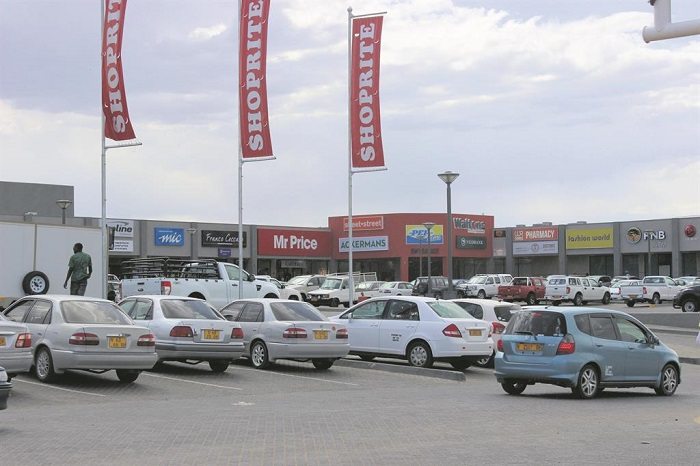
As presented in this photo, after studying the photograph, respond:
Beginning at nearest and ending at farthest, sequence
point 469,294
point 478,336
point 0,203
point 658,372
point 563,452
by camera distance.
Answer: point 563,452 → point 658,372 → point 478,336 → point 469,294 → point 0,203

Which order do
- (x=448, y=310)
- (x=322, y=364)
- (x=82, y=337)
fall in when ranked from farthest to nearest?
(x=322, y=364) < (x=448, y=310) < (x=82, y=337)

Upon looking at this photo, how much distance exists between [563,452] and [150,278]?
2130cm

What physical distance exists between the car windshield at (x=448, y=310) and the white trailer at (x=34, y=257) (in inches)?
434

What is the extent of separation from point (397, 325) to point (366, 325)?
0.86 metres

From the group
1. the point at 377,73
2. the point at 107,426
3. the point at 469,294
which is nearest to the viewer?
the point at 107,426

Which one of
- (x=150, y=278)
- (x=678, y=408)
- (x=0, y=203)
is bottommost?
(x=678, y=408)

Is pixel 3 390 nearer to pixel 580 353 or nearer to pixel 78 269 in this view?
pixel 580 353

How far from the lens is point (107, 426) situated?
476 inches

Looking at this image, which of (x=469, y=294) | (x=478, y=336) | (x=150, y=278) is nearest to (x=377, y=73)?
(x=150, y=278)

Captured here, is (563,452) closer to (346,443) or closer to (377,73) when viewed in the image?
(346,443)

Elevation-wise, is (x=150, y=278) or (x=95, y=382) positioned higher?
(x=150, y=278)

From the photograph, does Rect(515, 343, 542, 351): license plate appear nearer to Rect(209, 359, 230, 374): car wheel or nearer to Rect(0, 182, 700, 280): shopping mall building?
Rect(209, 359, 230, 374): car wheel

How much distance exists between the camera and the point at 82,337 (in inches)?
637

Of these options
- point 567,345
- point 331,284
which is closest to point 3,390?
point 567,345
